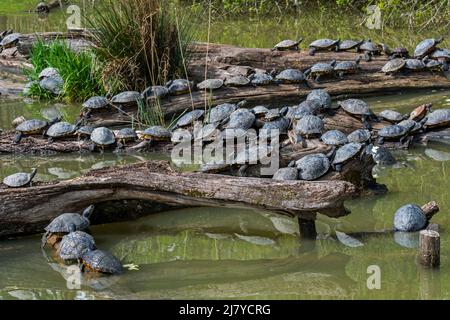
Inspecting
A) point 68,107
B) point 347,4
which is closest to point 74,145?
point 68,107

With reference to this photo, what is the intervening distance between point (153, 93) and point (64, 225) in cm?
366

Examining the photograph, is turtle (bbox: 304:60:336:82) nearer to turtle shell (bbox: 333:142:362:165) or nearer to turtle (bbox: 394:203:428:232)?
turtle shell (bbox: 333:142:362:165)

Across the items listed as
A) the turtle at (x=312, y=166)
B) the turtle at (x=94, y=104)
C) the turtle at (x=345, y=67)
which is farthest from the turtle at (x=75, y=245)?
the turtle at (x=345, y=67)

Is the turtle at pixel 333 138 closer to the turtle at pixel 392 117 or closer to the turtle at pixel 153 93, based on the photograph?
the turtle at pixel 392 117

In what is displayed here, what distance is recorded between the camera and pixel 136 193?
5.70 m

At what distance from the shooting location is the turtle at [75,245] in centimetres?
507

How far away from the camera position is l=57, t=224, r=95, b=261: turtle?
16.6 feet

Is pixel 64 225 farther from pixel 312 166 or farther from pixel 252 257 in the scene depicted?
pixel 312 166

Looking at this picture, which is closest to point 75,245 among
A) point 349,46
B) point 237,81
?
point 237,81

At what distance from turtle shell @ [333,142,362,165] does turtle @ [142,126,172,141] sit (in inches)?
Answer: 80.3

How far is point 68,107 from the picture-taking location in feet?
31.6

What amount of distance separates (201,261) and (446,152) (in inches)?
130

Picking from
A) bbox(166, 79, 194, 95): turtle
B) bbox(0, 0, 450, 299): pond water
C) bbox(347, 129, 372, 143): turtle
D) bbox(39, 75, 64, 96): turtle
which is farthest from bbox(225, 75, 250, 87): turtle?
bbox(0, 0, 450, 299): pond water
